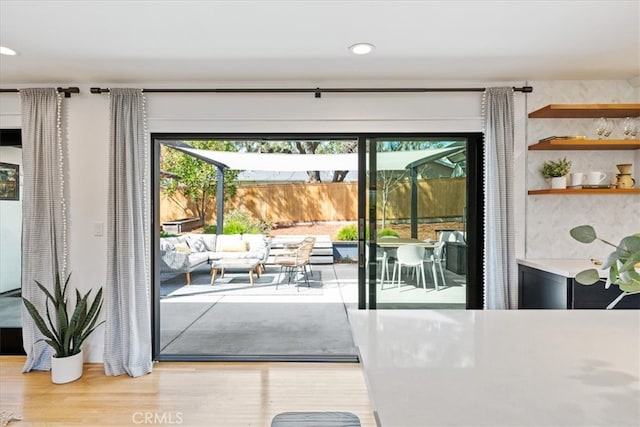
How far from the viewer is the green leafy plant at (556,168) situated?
2.74 m

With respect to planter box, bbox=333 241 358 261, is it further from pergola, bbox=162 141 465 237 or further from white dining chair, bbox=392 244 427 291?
white dining chair, bbox=392 244 427 291

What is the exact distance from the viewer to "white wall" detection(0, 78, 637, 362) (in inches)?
114

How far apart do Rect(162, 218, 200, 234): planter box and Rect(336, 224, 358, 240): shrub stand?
2.99m

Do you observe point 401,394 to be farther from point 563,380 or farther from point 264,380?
point 264,380

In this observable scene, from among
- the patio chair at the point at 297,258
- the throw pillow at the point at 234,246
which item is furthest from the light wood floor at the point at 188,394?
the throw pillow at the point at 234,246

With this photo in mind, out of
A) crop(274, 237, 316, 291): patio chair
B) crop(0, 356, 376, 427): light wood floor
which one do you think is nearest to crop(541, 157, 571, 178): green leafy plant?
crop(0, 356, 376, 427): light wood floor

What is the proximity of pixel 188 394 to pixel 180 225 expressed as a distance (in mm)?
5178

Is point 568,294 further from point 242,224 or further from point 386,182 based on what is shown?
point 242,224

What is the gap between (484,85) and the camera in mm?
2887

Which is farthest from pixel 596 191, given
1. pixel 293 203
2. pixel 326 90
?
pixel 293 203

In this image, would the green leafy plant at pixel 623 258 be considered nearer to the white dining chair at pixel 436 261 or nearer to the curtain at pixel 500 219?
the curtain at pixel 500 219

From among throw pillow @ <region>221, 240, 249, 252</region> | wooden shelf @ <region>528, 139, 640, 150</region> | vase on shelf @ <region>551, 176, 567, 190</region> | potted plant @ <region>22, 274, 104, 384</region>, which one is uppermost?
wooden shelf @ <region>528, 139, 640, 150</region>

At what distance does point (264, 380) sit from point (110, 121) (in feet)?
7.40

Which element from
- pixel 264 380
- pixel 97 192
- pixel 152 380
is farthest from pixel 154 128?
pixel 264 380
